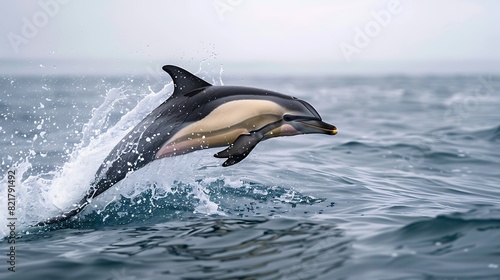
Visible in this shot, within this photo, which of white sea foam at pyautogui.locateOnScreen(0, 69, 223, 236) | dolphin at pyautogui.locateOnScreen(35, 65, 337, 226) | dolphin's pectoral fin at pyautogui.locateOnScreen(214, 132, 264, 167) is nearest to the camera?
dolphin's pectoral fin at pyautogui.locateOnScreen(214, 132, 264, 167)

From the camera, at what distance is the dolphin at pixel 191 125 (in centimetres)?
776

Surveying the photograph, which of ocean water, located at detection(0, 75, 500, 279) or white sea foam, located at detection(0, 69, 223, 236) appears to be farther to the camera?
white sea foam, located at detection(0, 69, 223, 236)

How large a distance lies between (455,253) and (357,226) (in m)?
1.42

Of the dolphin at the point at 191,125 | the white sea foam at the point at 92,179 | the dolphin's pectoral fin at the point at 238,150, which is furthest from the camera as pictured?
the white sea foam at the point at 92,179

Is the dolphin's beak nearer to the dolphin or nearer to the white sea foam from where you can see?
the dolphin

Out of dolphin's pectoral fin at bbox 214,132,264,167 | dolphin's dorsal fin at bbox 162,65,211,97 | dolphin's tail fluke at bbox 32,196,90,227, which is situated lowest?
dolphin's tail fluke at bbox 32,196,90,227

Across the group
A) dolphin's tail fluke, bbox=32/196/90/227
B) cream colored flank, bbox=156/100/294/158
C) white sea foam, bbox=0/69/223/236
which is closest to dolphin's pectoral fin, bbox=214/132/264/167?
cream colored flank, bbox=156/100/294/158

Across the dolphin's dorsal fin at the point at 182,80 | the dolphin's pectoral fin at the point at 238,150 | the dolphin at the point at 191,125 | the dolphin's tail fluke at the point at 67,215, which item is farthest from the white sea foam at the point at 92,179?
the dolphin's pectoral fin at the point at 238,150

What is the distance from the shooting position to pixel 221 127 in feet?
25.7

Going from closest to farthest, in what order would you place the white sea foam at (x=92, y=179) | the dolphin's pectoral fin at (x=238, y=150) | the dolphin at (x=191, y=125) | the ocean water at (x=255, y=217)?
the ocean water at (x=255, y=217)
the dolphin's pectoral fin at (x=238, y=150)
the dolphin at (x=191, y=125)
the white sea foam at (x=92, y=179)

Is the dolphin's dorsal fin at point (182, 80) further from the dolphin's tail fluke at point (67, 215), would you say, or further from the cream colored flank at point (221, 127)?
the dolphin's tail fluke at point (67, 215)

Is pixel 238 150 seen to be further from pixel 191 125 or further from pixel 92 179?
pixel 92 179

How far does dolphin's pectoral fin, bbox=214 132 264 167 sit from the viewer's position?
24.3ft

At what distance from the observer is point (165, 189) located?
29.7ft
